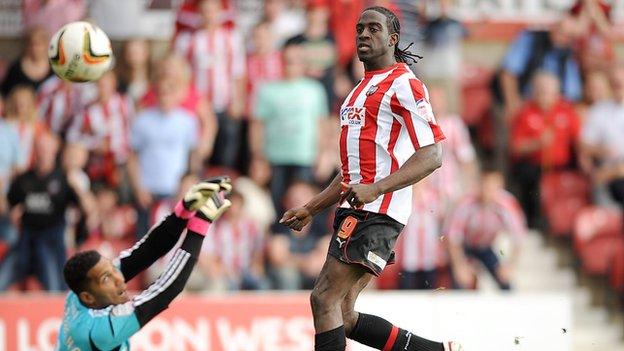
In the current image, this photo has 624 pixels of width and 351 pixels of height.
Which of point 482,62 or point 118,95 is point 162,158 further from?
point 482,62

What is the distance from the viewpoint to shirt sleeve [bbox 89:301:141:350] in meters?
7.29

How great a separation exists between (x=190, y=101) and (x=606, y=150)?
14.9 ft

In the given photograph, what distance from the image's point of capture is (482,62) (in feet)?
49.3

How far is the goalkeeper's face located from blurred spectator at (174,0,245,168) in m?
6.18

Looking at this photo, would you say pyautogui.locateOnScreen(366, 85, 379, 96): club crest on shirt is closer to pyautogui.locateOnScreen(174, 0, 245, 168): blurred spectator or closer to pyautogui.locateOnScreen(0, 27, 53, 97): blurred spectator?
pyautogui.locateOnScreen(174, 0, 245, 168): blurred spectator

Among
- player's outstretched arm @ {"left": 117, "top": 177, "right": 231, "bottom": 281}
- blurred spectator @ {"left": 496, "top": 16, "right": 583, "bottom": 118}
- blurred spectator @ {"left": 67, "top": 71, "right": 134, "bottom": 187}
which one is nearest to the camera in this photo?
player's outstretched arm @ {"left": 117, "top": 177, "right": 231, "bottom": 281}

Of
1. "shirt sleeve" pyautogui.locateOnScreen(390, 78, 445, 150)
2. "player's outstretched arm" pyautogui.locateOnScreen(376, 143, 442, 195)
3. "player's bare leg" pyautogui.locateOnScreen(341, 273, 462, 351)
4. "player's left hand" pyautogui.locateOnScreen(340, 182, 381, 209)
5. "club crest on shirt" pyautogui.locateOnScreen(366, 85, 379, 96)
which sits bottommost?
"player's bare leg" pyautogui.locateOnScreen(341, 273, 462, 351)

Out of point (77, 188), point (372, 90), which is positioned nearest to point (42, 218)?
point (77, 188)

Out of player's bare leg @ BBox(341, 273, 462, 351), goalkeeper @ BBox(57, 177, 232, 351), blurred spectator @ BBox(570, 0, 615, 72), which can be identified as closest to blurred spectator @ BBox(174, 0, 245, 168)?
blurred spectator @ BBox(570, 0, 615, 72)

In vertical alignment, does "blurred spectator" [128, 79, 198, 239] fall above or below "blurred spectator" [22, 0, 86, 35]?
below

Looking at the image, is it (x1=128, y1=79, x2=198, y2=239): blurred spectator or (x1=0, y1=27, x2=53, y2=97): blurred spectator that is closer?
(x1=128, y1=79, x2=198, y2=239): blurred spectator

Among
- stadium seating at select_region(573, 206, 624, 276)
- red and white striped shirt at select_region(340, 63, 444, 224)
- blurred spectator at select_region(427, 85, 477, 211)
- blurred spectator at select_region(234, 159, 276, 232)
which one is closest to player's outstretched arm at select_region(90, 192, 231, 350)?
red and white striped shirt at select_region(340, 63, 444, 224)

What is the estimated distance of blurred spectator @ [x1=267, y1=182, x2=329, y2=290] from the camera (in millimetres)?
12945

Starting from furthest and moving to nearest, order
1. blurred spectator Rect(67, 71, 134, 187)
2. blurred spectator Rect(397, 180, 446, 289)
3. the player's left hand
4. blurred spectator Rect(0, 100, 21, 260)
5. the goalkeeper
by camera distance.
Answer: blurred spectator Rect(67, 71, 134, 187), blurred spectator Rect(397, 180, 446, 289), blurred spectator Rect(0, 100, 21, 260), the goalkeeper, the player's left hand
